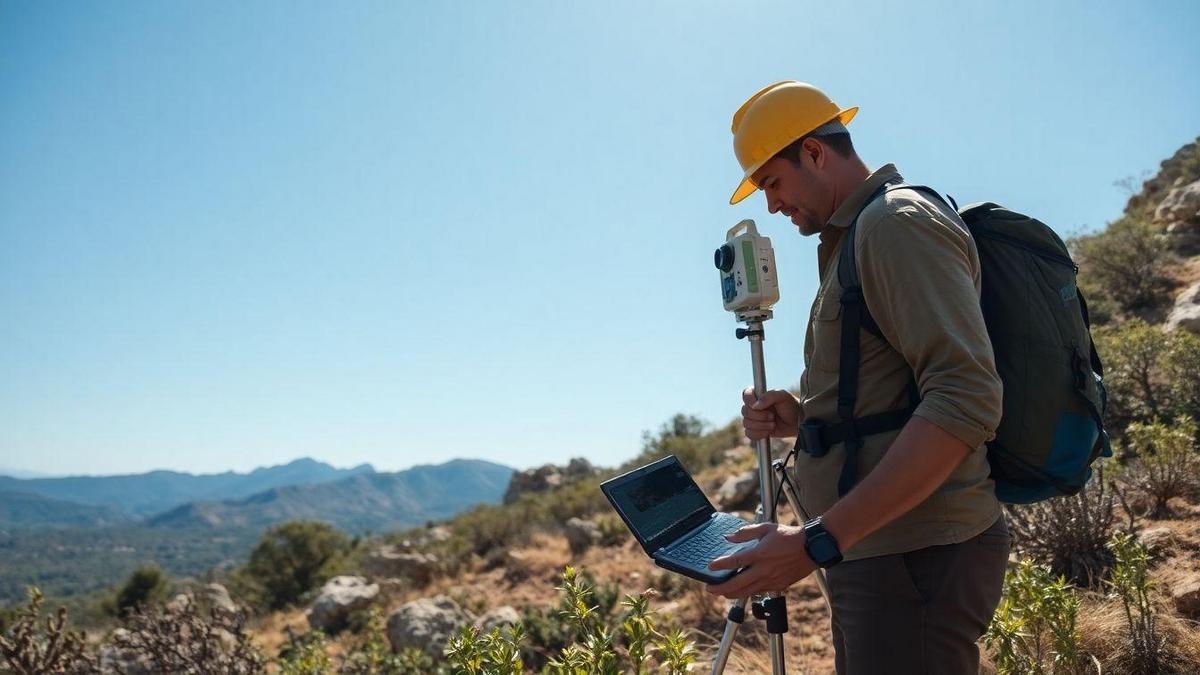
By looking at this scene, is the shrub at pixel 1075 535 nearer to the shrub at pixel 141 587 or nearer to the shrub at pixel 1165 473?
the shrub at pixel 1165 473

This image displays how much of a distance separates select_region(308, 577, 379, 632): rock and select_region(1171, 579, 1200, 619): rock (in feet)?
29.1

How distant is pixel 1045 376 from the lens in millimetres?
1378

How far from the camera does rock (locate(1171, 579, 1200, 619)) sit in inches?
121

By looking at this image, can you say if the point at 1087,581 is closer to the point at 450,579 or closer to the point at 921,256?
the point at 921,256

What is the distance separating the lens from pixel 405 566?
11.1 m

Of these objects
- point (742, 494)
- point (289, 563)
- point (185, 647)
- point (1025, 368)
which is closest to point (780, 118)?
point (1025, 368)

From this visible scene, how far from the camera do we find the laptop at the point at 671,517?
1500mm

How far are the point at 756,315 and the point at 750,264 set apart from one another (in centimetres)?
15

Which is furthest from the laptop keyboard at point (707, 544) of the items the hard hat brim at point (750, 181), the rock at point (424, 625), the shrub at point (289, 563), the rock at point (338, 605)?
the shrub at point (289, 563)

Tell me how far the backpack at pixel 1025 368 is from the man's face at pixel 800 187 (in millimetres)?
153

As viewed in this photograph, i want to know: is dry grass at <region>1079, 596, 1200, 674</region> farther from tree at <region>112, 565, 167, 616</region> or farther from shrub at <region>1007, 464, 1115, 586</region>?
tree at <region>112, 565, 167, 616</region>

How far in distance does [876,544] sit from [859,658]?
242 mm

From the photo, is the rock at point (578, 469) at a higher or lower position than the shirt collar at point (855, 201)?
lower

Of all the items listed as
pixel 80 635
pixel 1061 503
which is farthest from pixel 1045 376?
pixel 80 635
